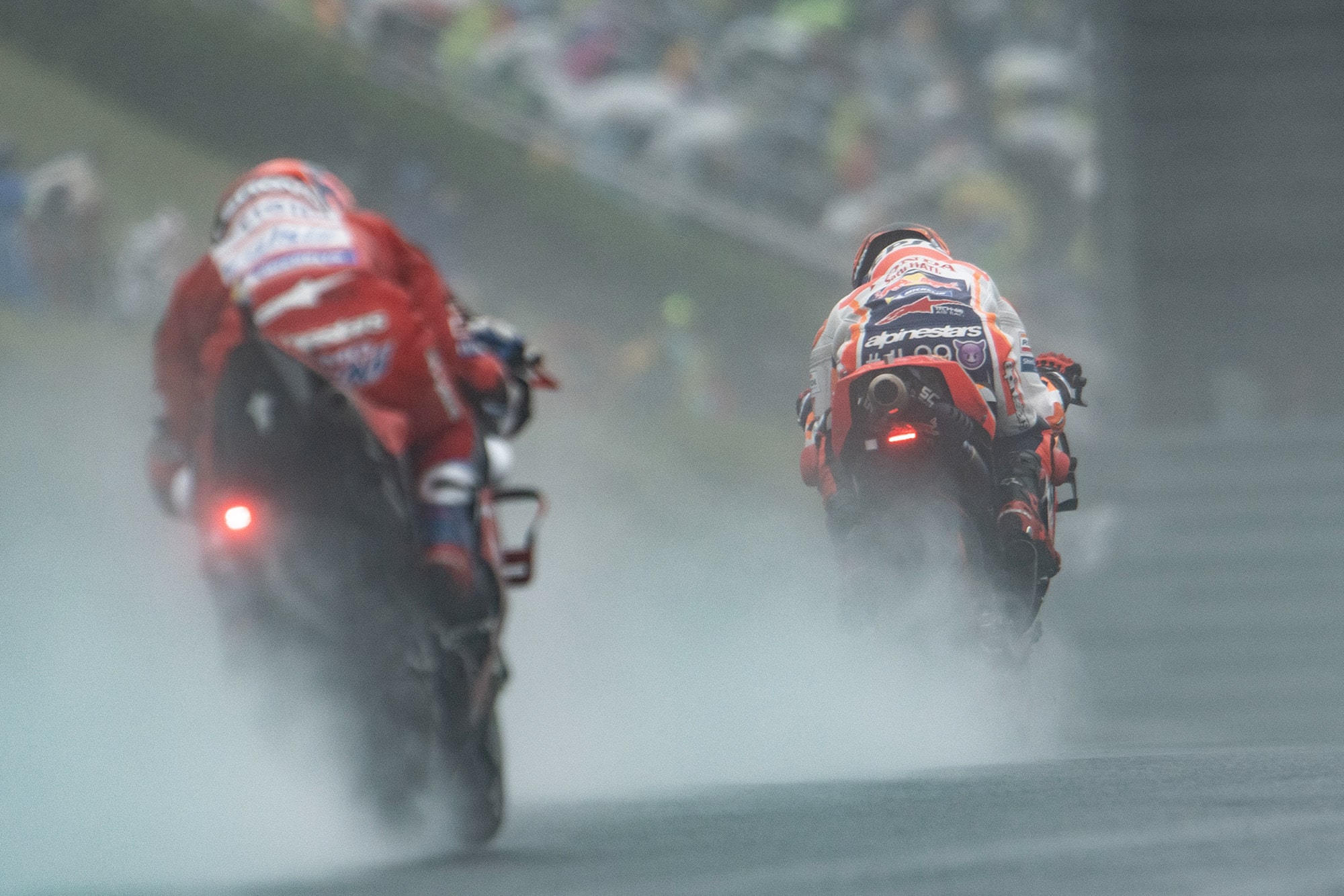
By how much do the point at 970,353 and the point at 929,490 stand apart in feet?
1.41

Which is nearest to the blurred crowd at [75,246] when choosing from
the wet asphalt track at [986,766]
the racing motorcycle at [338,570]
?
the wet asphalt track at [986,766]

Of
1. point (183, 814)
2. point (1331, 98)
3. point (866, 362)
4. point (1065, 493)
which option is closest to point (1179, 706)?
point (1065, 493)

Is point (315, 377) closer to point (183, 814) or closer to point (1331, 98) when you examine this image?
point (183, 814)

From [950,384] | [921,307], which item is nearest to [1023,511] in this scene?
[950,384]

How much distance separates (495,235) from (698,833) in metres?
10.4

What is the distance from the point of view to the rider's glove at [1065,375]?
6684 millimetres

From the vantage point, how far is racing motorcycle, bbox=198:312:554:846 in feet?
12.8

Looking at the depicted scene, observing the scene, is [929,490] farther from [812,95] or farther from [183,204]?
[812,95]

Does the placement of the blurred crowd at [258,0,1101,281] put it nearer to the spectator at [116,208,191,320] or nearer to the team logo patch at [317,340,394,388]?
the spectator at [116,208,191,320]

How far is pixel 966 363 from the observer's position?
6.38 metres

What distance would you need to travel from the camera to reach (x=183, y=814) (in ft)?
15.2

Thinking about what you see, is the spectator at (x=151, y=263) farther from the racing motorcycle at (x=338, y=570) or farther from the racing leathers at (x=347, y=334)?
the racing motorcycle at (x=338, y=570)

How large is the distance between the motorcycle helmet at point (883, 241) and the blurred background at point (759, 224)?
18.1 ft

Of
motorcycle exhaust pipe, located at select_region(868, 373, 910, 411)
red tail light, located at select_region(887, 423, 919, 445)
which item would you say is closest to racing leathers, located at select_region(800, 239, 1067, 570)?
motorcycle exhaust pipe, located at select_region(868, 373, 910, 411)
